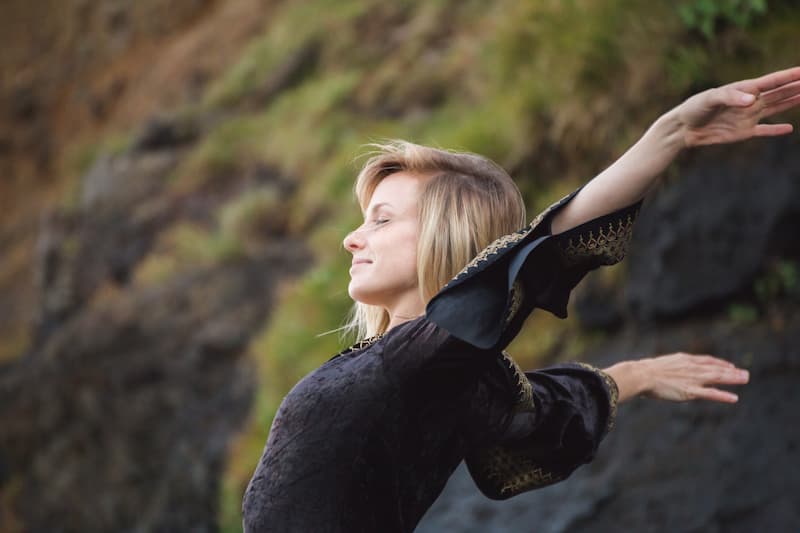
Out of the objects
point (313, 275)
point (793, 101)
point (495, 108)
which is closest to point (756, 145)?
point (495, 108)

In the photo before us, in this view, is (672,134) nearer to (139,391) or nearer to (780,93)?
(780,93)

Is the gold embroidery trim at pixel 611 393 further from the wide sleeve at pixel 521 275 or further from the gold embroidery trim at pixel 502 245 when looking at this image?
the gold embroidery trim at pixel 502 245

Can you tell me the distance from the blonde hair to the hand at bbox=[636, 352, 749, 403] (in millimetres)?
447

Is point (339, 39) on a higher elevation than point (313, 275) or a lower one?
higher

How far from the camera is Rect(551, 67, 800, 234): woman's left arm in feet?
5.05

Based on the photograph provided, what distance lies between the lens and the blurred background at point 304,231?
3602 millimetres

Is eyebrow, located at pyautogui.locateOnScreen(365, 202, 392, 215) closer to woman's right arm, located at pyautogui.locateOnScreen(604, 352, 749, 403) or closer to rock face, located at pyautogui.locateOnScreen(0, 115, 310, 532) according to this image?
woman's right arm, located at pyautogui.locateOnScreen(604, 352, 749, 403)

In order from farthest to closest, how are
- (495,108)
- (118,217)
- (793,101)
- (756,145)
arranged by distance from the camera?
(118,217)
(495,108)
(756,145)
(793,101)

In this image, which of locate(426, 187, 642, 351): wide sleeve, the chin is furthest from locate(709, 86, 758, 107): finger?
the chin

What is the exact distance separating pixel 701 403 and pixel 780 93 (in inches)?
85.6

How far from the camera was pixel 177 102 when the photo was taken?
36.1 feet

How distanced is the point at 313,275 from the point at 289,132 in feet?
9.38

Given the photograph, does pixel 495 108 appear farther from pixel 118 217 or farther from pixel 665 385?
pixel 118 217

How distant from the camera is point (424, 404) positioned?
1.74 meters
